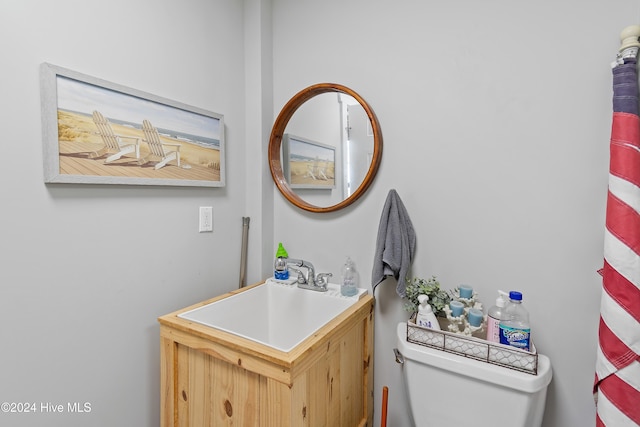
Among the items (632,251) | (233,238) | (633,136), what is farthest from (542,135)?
(233,238)

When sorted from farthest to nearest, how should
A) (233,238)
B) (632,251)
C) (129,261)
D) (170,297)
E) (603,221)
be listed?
(233,238) → (170,297) → (129,261) → (603,221) → (632,251)

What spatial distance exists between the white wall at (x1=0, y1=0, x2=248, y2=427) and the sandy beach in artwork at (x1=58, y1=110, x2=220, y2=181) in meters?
0.06

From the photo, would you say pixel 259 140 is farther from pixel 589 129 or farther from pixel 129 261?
pixel 589 129

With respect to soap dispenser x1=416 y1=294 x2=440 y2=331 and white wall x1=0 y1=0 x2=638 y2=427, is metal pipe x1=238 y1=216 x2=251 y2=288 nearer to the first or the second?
white wall x1=0 y1=0 x2=638 y2=427

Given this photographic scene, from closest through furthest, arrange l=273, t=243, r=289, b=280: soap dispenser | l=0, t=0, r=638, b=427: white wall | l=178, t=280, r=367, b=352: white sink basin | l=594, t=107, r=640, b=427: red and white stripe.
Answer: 1. l=594, t=107, r=640, b=427: red and white stripe
2. l=0, t=0, r=638, b=427: white wall
3. l=178, t=280, r=367, b=352: white sink basin
4. l=273, t=243, r=289, b=280: soap dispenser

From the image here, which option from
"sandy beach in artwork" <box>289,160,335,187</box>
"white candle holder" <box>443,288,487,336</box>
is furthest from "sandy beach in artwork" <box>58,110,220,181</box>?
"white candle holder" <box>443,288,487,336</box>

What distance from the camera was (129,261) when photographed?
1.14 m

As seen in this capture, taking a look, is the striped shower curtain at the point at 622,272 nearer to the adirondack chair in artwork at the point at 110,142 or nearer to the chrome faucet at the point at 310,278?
the chrome faucet at the point at 310,278

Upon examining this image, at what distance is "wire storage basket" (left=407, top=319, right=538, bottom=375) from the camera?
0.88 meters

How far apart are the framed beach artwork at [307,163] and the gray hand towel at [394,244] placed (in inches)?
13.1

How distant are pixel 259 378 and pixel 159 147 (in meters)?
0.94

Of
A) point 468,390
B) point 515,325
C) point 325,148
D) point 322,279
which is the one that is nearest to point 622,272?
point 515,325

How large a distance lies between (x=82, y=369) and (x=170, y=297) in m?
0.35

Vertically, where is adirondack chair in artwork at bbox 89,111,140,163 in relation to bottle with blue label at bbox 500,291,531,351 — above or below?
above
